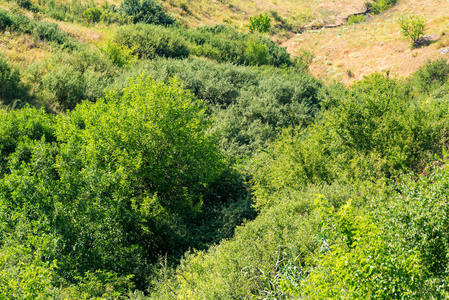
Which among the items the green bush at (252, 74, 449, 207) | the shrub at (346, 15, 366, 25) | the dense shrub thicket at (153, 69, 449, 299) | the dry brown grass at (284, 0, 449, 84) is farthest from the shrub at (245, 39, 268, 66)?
the shrub at (346, 15, 366, 25)

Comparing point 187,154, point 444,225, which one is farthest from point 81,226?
point 444,225

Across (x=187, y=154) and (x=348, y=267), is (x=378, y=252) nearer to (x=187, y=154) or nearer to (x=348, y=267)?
(x=348, y=267)

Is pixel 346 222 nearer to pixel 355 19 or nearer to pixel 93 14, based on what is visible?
pixel 93 14

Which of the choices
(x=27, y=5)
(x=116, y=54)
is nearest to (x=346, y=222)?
(x=116, y=54)

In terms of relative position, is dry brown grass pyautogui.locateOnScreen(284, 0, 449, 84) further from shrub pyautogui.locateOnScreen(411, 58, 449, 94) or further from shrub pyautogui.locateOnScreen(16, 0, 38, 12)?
shrub pyautogui.locateOnScreen(16, 0, 38, 12)

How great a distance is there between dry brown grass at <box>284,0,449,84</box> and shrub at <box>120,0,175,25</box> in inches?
1001

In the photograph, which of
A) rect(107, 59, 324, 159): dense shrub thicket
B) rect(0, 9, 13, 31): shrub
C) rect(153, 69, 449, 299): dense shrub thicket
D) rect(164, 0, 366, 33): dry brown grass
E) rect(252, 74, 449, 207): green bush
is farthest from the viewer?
rect(164, 0, 366, 33): dry brown grass

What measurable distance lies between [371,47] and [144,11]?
36.0 metres

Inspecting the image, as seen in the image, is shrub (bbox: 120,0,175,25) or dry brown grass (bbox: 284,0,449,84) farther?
dry brown grass (bbox: 284,0,449,84)

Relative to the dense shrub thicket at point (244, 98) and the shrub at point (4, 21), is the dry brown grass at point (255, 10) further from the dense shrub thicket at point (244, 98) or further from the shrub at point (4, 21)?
the shrub at point (4, 21)

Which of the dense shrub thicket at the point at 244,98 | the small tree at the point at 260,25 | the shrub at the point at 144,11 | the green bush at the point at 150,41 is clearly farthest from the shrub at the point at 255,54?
the small tree at the point at 260,25

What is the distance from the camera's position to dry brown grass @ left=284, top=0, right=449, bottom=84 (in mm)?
46125

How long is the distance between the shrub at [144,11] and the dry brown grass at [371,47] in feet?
83.4

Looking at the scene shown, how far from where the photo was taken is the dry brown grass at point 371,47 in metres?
46.1
